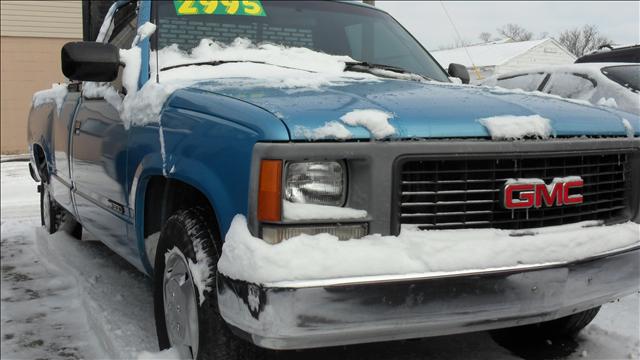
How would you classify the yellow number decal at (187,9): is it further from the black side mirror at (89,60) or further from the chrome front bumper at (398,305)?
the chrome front bumper at (398,305)

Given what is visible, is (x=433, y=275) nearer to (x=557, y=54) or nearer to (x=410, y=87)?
(x=410, y=87)

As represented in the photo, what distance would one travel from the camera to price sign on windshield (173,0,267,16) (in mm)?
3373

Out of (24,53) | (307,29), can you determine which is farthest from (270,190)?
(24,53)

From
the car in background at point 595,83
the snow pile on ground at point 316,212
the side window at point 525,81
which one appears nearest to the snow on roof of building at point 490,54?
the side window at point 525,81

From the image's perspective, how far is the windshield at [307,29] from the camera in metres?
3.34

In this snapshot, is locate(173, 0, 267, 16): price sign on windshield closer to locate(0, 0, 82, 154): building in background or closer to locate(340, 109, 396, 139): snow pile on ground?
locate(340, 109, 396, 139): snow pile on ground

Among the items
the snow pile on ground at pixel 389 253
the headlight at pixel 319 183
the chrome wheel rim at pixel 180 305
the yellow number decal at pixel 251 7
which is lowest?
the chrome wheel rim at pixel 180 305

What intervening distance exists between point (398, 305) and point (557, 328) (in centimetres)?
167

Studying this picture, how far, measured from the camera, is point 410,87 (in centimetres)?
279

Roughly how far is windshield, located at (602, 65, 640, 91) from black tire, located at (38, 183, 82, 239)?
16.7ft

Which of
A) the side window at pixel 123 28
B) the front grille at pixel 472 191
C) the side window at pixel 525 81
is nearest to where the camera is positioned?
the front grille at pixel 472 191

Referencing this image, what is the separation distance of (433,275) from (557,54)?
3096 cm

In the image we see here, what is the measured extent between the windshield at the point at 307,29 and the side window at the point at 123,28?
1.18ft

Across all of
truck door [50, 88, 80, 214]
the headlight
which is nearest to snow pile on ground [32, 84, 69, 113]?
truck door [50, 88, 80, 214]
